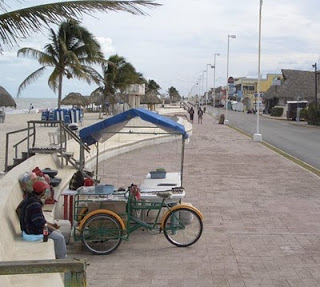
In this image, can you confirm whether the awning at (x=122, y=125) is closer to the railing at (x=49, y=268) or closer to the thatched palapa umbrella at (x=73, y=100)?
the railing at (x=49, y=268)

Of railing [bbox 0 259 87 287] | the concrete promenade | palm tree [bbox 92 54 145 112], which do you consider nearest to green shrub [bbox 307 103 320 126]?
palm tree [bbox 92 54 145 112]

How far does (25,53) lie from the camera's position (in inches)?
1091

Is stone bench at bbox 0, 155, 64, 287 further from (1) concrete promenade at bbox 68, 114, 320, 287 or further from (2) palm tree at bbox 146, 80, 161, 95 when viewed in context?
(2) palm tree at bbox 146, 80, 161, 95

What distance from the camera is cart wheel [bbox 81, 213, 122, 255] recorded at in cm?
731

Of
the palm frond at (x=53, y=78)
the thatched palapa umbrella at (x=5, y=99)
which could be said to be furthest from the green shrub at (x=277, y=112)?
the palm frond at (x=53, y=78)

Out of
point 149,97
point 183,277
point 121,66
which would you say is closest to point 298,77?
point 149,97

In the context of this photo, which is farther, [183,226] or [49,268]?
[183,226]

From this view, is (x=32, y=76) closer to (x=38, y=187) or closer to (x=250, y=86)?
(x=38, y=187)

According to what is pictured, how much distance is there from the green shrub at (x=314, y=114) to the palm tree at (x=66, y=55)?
2318 cm

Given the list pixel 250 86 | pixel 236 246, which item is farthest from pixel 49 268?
pixel 250 86

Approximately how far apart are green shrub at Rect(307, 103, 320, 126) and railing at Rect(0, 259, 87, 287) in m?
46.1

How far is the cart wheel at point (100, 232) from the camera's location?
24.0 feet

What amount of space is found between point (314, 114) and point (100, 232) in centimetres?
4245

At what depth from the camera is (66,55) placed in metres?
29.2
